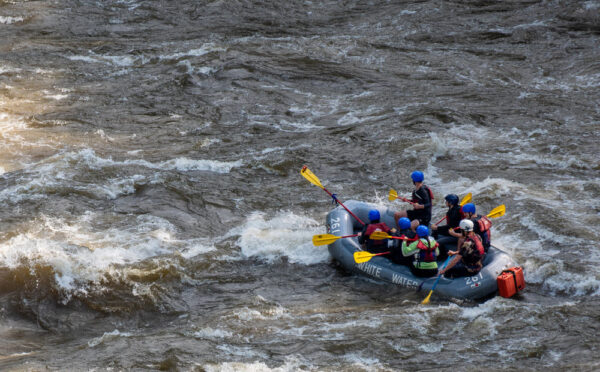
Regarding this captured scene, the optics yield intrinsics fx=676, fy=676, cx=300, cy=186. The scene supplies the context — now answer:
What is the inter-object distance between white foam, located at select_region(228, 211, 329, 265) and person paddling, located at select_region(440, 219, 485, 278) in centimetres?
182

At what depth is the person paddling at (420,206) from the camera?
916 centimetres

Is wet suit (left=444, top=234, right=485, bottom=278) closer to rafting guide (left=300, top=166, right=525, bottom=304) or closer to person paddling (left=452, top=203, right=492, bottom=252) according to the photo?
rafting guide (left=300, top=166, right=525, bottom=304)

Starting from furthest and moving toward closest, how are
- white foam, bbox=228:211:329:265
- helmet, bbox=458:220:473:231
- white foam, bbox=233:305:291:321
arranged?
white foam, bbox=228:211:329:265 → helmet, bbox=458:220:473:231 → white foam, bbox=233:305:291:321

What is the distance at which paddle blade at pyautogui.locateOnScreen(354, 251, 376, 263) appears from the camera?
8.29 metres

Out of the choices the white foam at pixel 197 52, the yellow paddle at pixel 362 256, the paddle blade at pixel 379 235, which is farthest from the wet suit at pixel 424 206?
the white foam at pixel 197 52

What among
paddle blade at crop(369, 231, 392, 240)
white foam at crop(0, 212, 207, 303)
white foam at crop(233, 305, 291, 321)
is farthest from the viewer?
paddle blade at crop(369, 231, 392, 240)

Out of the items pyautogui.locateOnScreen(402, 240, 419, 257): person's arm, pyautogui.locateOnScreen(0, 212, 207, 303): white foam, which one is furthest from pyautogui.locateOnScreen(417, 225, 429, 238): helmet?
pyautogui.locateOnScreen(0, 212, 207, 303): white foam

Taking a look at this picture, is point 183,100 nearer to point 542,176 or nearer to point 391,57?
point 391,57

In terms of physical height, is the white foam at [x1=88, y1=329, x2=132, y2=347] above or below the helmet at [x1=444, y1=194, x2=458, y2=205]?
below

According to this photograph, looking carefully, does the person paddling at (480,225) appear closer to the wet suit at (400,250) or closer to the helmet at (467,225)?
the helmet at (467,225)

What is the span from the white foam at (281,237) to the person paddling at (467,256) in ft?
5.96

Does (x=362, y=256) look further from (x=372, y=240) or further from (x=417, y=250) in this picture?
(x=417, y=250)

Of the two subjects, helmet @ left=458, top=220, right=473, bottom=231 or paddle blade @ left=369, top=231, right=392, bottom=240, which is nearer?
helmet @ left=458, top=220, right=473, bottom=231

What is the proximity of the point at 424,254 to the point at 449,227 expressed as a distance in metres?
0.96
